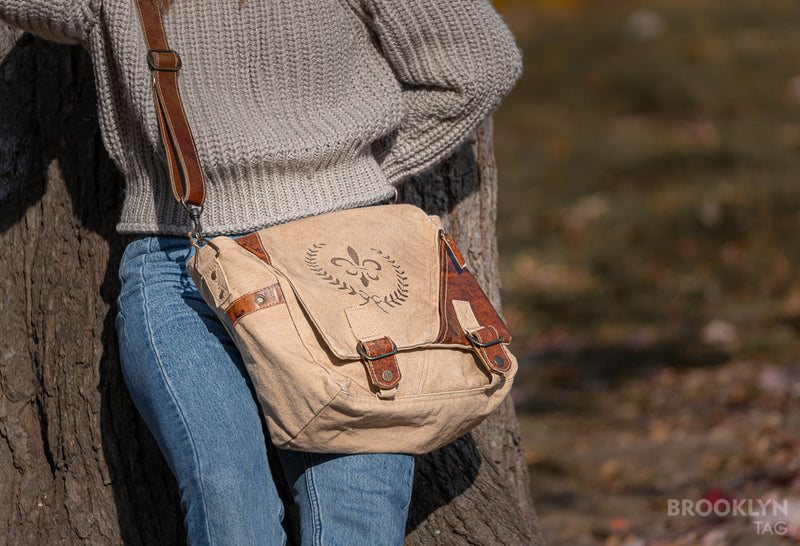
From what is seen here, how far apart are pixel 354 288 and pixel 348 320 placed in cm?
9

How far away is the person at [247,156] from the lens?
188cm

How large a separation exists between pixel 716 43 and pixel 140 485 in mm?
11917

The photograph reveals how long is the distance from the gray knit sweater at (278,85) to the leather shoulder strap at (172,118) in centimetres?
5

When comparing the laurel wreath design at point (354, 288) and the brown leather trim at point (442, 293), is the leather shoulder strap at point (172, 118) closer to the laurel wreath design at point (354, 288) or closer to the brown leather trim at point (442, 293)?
the laurel wreath design at point (354, 288)

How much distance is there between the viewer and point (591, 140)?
10609mm

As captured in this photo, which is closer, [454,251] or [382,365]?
[382,365]

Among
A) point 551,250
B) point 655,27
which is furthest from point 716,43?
point 551,250

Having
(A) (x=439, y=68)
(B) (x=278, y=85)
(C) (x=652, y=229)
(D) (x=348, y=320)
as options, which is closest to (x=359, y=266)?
(D) (x=348, y=320)

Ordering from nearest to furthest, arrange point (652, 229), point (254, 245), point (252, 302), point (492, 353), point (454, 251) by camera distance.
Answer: point (252, 302) → point (254, 245) → point (492, 353) → point (454, 251) → point (652, 229)

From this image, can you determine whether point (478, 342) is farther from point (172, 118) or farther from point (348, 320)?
point (172, 118)

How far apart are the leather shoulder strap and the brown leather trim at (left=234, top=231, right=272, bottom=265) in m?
0.13

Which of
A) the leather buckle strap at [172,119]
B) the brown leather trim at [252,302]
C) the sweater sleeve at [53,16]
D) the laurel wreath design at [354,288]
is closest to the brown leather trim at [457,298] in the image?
the laurel wreath design at [354,288]

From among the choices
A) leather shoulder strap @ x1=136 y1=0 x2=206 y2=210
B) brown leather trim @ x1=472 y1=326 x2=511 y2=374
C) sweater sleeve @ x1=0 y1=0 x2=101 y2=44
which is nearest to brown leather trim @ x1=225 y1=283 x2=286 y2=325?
leather shoulder strap @ x1=136 y1=0 x2=206 y2=210

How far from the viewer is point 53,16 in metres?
1.91
